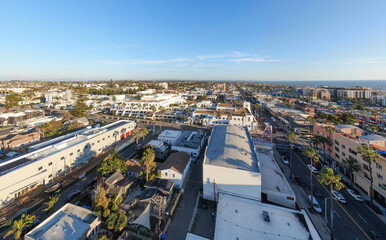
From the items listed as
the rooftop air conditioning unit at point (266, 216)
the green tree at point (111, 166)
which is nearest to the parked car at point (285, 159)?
the rooftop air conditioning unit at point (266, 216)

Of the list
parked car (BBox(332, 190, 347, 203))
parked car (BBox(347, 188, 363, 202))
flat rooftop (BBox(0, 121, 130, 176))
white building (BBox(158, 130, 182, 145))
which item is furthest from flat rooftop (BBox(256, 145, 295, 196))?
flat rooftop (BBox(0, 121, 130, 176))

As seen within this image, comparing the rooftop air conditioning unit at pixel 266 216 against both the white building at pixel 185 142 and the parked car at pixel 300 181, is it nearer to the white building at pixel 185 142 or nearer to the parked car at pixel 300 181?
the parked car at pixel 300 181

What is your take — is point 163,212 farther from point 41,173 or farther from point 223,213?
point 41,173

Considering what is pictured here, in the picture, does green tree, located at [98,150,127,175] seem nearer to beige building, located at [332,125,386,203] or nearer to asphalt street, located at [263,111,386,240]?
asphalt street, located at [263,111,386,240]

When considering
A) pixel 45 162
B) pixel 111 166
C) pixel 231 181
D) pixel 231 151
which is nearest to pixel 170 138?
pixel 111 166

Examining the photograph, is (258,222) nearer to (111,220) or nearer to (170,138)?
(111,220)

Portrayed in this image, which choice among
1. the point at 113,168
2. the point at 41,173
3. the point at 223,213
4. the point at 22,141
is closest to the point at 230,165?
the point at 223,213
